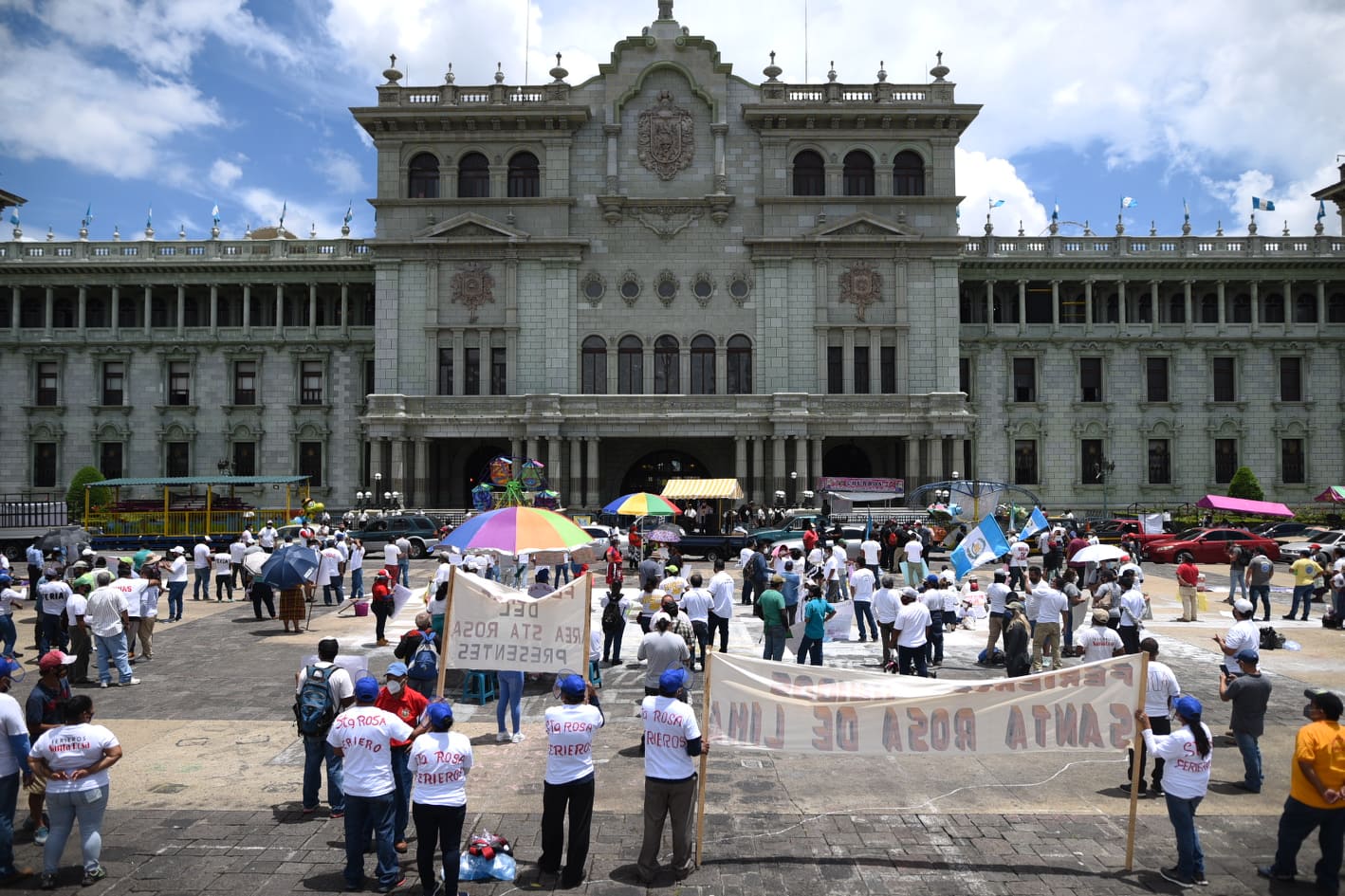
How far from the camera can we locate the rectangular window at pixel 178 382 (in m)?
51.5

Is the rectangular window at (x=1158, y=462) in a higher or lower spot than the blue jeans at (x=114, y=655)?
higher

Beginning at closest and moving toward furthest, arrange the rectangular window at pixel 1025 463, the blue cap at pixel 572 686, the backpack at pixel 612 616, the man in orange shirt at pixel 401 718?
the blue cap at pixel 572 686
the man in orange shirt at pixel 401 718
the backpack at pixel 612 616
the rectangular window at pixel 1025 463

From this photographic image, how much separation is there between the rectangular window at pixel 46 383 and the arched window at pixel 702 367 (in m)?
34.3

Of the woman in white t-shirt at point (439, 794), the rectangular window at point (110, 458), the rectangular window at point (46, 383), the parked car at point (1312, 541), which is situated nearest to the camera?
the woman in white t-shirt at point (439, 794)

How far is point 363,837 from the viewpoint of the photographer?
7.98 meters

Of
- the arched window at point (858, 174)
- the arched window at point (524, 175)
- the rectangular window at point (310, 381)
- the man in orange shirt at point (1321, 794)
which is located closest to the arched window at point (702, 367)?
the arched window at point (858, 174)

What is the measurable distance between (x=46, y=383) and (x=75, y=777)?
5282 centimetres

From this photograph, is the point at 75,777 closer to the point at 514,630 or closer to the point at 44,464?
the point at 514,630

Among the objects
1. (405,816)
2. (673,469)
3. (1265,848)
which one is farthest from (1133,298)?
(405,816)

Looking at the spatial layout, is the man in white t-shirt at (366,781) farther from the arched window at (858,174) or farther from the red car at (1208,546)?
the arched window at (858,174)

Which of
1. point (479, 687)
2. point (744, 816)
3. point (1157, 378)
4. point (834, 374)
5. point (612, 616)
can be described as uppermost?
point (1157, 378)

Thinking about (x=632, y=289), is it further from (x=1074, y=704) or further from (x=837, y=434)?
(x=1074, y=704)

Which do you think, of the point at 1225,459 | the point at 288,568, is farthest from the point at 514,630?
the point at 1225,459

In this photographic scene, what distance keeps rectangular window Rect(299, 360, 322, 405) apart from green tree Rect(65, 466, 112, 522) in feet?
33.7
